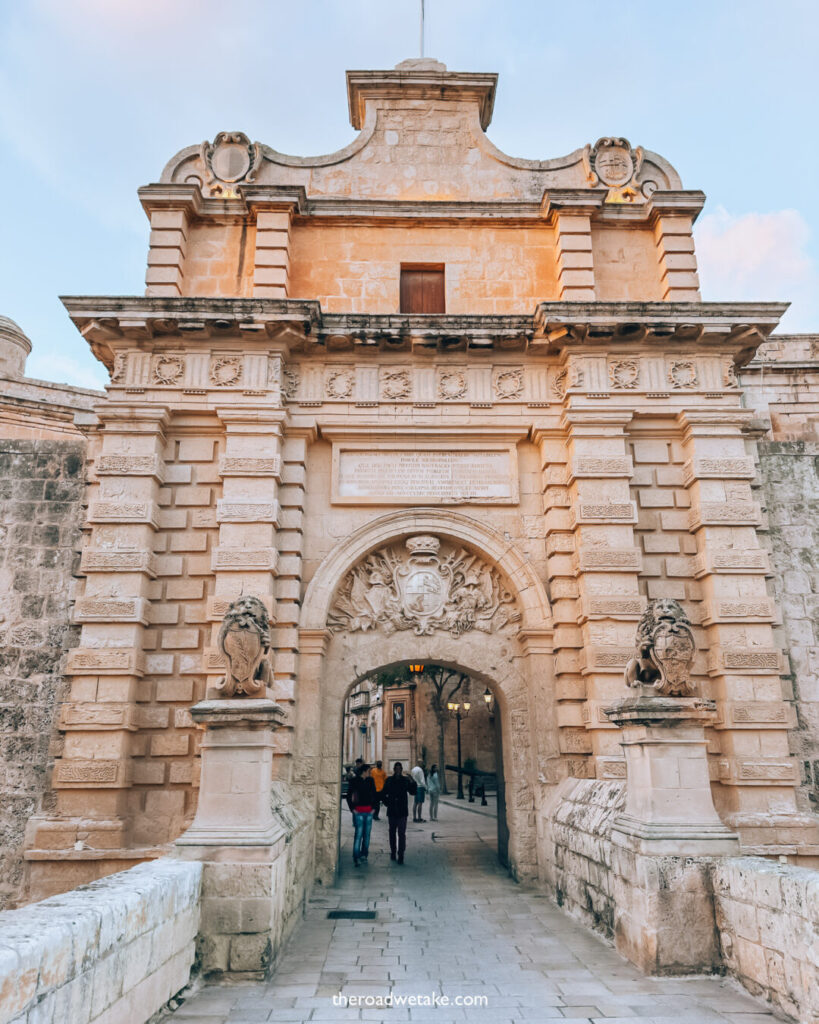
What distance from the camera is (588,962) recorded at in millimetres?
6891

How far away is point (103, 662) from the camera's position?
398 inches

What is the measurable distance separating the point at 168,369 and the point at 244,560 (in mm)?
3195

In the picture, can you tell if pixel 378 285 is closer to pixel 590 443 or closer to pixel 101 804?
pixel 590 443

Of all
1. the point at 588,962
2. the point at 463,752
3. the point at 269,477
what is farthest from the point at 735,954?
the point at 463,752

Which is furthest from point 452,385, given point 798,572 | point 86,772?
point 86,772

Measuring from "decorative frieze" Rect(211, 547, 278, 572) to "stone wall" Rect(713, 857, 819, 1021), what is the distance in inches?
253

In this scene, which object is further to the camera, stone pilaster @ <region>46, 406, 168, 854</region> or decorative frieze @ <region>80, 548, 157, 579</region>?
decorative frieze @ <region>80, 548, 157, 579</region>

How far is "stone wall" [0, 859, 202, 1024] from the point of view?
3314 millimetres

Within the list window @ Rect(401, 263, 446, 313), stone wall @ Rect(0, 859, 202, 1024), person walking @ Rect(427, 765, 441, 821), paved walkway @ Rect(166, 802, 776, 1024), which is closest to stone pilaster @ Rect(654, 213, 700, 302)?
window @ Rect(401, 263, 446, 313)

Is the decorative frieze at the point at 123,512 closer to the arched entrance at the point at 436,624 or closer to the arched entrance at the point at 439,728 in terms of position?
the arched entrance at the point at 436,624

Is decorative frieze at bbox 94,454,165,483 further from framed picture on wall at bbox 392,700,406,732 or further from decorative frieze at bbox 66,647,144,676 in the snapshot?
framed picture on wall at bbox 392,700,406,732

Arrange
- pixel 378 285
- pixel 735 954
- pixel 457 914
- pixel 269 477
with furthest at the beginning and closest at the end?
pixel 378 285 → pixel 269 477 → pixel 457 914 → pixel 735 954

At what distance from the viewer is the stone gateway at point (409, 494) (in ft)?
33.1

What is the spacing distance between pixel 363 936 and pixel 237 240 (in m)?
10.1
